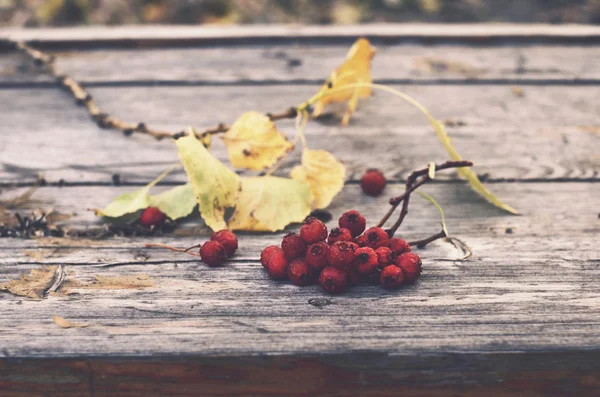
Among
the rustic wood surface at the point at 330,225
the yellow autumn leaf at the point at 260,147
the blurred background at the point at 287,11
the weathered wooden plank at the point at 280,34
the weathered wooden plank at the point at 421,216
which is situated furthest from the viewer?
the blurred background at the point at 287,11

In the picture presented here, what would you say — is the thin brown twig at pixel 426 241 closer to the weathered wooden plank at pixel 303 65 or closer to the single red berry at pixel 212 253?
the single red berry at pixel 212 253

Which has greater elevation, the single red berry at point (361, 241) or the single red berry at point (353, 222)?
the single red berry at point (353, 222)

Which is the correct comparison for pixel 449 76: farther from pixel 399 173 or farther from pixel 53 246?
pixel 53 246

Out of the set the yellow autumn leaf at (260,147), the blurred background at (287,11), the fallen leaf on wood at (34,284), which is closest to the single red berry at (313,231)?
the yellow autumn leaf at (260,147)

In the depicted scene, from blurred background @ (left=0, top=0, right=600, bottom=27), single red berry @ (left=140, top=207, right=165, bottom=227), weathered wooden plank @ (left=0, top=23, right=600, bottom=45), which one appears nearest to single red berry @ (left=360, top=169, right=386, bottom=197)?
single red berry @ (left=140, top=207, right=165, bottom=227)

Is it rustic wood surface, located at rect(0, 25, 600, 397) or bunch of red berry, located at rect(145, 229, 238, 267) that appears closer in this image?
rustic wood surface, located at rect(0, 25, 600, 397)

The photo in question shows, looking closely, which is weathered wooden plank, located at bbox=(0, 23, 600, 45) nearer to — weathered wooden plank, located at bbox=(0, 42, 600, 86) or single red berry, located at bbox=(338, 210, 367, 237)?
weathered wooden plank, located at bbox=(0, 42, 600, 86)

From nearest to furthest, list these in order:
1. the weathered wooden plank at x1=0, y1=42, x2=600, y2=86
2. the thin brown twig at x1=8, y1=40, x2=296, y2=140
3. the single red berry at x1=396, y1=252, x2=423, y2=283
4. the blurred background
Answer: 1. the single red berry at x1=396, y1=252, x2=423, y2=283
2. the thin brown twig at x1=8, y1=40, x2=296, y2=140
3. the weathered wooden plank at x1=0, y1=42, x2=600, y2=86
4. the blurred background
